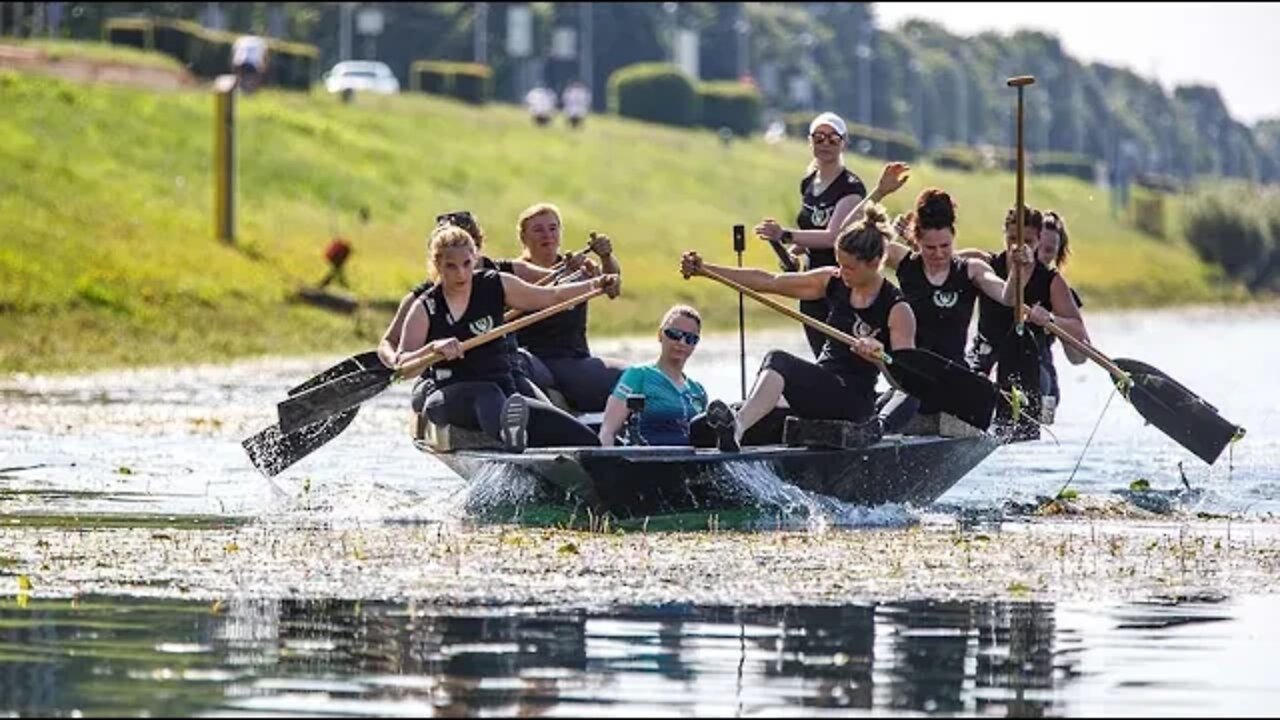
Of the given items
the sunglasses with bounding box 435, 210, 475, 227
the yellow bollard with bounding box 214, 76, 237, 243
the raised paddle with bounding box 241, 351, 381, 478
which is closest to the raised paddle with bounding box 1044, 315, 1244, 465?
the sunglasses with bounding box 435, 210, 475, 227

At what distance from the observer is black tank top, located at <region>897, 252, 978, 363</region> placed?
1994 cm

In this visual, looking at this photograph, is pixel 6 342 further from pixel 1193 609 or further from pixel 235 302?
pixel 1193 609

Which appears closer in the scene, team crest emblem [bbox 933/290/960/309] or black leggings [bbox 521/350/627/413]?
team crest emblem [bbox 933/290/960/309]

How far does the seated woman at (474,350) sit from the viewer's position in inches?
736

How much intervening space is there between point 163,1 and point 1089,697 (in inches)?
3473

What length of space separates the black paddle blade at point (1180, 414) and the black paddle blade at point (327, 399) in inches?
199

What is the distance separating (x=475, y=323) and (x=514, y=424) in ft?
2.32

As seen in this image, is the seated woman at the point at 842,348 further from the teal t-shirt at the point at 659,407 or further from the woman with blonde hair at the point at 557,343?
the woman with blonde hair at the point at 557,343

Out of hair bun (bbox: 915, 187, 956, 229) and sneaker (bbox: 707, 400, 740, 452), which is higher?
hair bun (bbox: 915, 187, 956, 229)

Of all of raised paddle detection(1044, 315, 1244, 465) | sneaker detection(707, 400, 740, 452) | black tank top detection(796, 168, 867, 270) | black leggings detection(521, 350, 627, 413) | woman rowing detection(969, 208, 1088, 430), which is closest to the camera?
sneaker detection(707, 400, 740, 452)

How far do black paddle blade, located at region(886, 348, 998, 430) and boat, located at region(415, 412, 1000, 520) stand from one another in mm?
264

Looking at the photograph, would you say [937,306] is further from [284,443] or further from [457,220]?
[284,443]

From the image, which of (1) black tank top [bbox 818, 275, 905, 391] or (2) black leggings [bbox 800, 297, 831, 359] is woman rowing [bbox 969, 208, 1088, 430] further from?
(1) black tank top [bbox 818, 275, 905, 391]

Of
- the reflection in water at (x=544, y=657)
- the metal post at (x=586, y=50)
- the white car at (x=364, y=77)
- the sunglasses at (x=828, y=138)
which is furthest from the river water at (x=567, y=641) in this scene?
the metal post at (x=586, y=50)
